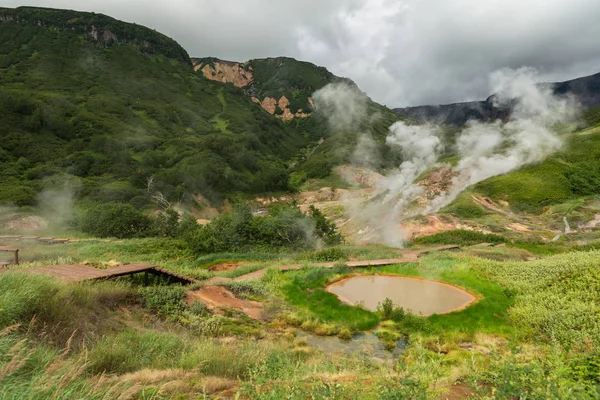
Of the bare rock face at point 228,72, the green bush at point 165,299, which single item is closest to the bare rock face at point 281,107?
the bare rock face at point 228,72

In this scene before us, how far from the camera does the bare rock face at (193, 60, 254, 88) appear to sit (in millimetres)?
154250

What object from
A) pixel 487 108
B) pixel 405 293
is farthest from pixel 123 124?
pixel 487 108

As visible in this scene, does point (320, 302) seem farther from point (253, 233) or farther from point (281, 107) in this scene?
point (281, 107)

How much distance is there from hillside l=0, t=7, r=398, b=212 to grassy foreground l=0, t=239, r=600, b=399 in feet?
103

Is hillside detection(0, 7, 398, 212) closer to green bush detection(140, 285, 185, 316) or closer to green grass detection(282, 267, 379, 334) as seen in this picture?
green grass detection(282, 267, 379, 334)

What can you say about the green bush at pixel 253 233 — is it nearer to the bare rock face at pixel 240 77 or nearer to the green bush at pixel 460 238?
the green bush at pixel 460 238

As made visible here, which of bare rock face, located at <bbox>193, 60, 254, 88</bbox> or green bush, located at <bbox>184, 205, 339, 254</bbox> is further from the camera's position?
bare rock face, located at <bbox>193, 60, 254, 88</bbox>

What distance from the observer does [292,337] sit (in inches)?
420

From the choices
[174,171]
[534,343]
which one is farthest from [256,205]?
[534,343]

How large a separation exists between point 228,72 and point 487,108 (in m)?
112

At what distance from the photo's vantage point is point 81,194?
137 ft

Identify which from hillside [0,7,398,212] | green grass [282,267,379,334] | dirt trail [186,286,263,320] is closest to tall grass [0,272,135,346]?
dirt trail [186,286,263,320]

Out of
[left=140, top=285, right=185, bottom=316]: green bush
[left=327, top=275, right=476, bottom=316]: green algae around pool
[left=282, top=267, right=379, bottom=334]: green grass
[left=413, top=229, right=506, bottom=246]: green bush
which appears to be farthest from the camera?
[left=413, top=229, right=506, bottom=246]: green bush

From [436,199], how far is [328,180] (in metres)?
42.0
